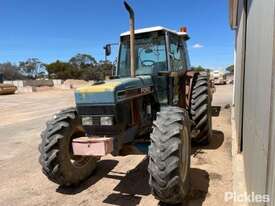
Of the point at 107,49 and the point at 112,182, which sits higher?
the point at 107,49

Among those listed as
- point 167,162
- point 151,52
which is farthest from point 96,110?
point 151,52

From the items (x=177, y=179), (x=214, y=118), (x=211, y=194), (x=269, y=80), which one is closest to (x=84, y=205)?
(x=177, y=179)

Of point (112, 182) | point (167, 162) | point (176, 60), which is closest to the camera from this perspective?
point (167, 162)

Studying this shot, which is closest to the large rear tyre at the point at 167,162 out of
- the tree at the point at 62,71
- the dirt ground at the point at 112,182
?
the dirt ground at the point at 112,182

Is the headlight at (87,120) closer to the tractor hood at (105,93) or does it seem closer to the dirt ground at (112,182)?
the tractor hood at (105,93)

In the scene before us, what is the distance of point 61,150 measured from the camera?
14.1 ft

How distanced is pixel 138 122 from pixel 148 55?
1.44m

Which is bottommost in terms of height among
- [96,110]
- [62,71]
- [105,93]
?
[96,110]

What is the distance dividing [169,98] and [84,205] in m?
2.35

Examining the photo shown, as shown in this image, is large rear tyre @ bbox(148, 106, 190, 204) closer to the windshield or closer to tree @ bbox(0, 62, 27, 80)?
the windshield

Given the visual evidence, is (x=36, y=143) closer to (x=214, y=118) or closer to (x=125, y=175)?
(x=125, y=175)

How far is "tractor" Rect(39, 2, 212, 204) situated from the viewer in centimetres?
356

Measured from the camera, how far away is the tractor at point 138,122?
356 cm

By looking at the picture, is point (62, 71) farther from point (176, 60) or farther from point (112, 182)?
point (112, 182)
